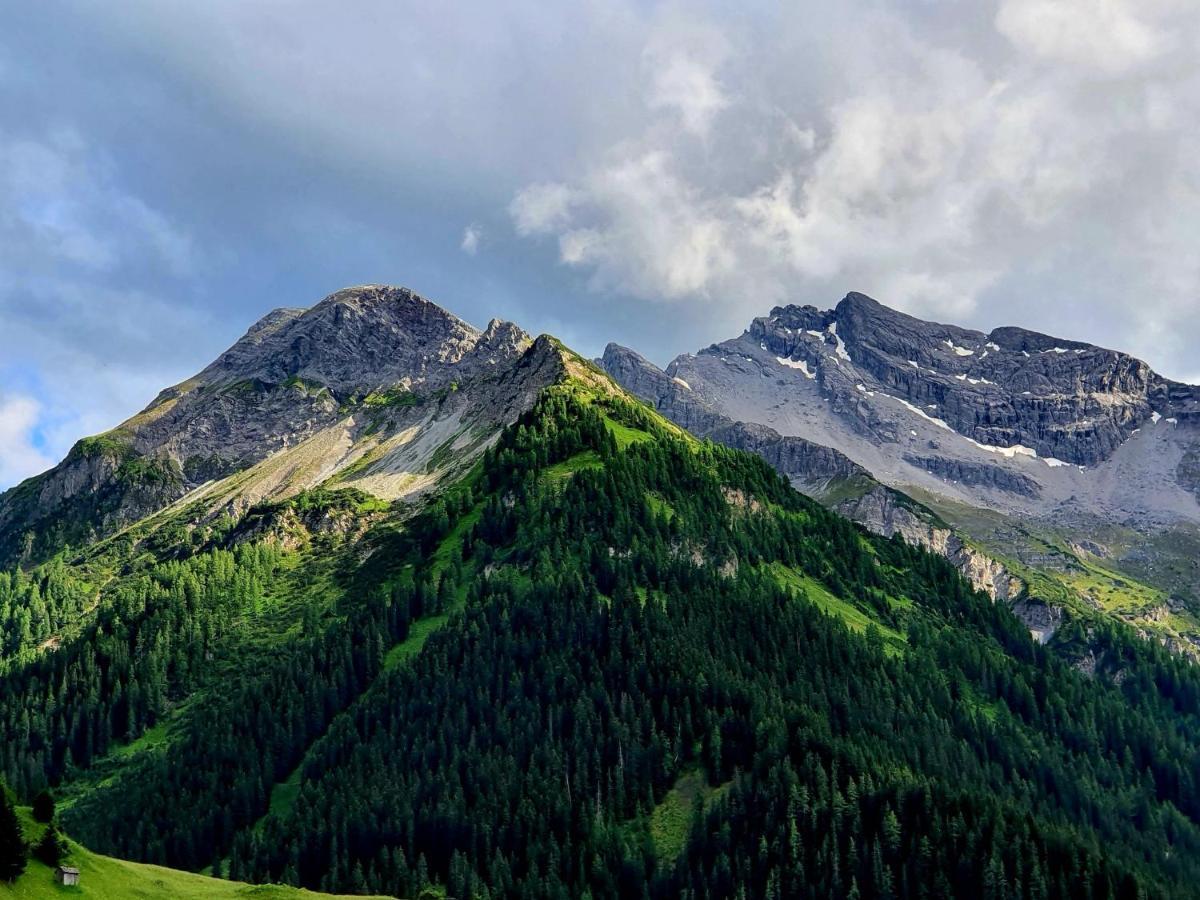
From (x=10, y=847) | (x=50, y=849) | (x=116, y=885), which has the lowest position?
(x=116, y=885)

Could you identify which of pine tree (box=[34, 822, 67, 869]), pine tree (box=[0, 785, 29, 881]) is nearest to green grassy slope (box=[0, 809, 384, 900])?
pine tree (box=[34, 822, 67, 869])

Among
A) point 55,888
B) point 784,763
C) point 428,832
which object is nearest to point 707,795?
point 784,763

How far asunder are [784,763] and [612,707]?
40.1 meters

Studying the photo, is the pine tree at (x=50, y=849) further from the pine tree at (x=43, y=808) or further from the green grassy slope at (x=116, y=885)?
the pine tree at (x=43, y=808)

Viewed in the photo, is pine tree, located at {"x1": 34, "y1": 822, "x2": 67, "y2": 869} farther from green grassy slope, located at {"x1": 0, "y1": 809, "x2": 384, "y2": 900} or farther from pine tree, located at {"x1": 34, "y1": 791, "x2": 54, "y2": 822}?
pine tree, located at {"x1": 34, "y1": 791, "x2": 54, "y2": 822}

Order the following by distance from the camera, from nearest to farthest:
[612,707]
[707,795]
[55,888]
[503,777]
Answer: [55,888]
[707,795]
[503,777]
[612,707]

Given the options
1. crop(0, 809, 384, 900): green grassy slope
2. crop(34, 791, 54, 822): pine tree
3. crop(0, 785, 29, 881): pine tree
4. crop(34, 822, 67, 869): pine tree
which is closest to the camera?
crop(0, 785, 29, 881): pine tree

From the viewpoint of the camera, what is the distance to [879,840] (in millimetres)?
150500

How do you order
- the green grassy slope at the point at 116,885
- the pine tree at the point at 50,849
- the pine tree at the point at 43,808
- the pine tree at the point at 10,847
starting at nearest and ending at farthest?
the pine tree at the point at 10,847
the green grassy slope at the point at 116,885
the pine tree at the point at 50,849
the pine tree at the point at 43,808

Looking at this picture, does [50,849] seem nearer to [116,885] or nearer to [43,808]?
[43,808]

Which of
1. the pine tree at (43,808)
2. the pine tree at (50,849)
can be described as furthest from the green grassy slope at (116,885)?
the pine tree at (43,808)

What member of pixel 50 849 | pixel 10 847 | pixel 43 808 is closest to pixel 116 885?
pixel 50 849

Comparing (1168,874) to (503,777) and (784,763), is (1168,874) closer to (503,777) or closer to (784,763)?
(784,763)

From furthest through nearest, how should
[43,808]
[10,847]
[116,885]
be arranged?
[116,885]
[43,808]
[10,847]
